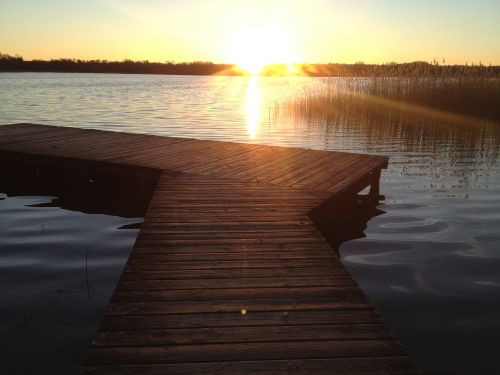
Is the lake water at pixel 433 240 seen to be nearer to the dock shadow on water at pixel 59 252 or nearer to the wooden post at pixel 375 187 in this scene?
the wooden post at pixel 375 187

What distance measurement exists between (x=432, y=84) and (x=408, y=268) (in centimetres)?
1282

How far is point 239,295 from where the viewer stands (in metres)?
2.98

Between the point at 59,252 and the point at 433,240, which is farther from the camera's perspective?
the point at 433,240

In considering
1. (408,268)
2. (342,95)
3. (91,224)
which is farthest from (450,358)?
(342,95)

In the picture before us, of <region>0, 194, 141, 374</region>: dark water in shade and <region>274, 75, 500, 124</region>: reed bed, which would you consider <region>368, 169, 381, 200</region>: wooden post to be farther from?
<region>274, 75, 500, 124</region>: reed bed

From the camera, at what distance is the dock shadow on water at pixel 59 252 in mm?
3385

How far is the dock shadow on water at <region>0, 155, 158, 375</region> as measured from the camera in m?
3.38

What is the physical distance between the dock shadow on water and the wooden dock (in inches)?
28.6

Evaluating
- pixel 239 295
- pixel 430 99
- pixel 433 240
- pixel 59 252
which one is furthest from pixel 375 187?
pixel 430 99

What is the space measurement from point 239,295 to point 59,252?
3043 millimetres

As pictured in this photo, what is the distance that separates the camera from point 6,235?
226 inches

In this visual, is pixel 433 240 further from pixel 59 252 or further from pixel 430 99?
pixel 430 99

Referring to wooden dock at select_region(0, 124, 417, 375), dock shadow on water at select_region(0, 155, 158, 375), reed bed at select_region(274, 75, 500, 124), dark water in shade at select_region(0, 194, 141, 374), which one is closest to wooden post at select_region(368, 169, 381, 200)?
wooden dock at select_region(0, 124, 417, 375)

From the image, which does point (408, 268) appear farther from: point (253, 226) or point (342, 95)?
point (342, 95)
